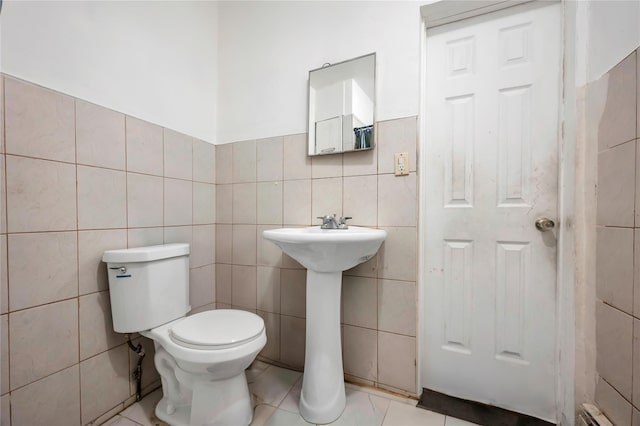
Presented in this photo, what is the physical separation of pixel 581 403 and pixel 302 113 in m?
1.73

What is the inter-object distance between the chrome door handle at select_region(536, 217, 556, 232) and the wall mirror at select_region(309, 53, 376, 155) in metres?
0.79

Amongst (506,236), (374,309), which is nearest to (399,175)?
(506,236)

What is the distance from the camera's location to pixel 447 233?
125 cm

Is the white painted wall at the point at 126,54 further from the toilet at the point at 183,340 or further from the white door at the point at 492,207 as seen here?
the white door at the point at 492,207

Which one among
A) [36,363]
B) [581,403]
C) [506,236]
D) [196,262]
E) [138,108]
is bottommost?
[581,403]

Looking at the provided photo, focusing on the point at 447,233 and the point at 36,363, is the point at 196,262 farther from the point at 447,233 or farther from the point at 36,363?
the point at 447,233

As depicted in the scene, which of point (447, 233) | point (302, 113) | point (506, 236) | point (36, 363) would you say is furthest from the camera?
point (302, 113)

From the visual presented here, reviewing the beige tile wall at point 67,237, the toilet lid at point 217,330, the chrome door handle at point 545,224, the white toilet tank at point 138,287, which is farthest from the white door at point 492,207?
the beige tile wall at point 67,237

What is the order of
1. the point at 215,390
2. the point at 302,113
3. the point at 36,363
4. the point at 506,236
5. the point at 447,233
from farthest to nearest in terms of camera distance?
the point at 302,113 < the point at 447,233 < the point at 506,236 < the point at 215,390 < the point at 36,363

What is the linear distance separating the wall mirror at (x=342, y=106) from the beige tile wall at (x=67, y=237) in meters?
0.82

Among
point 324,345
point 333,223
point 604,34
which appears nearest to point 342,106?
point 333,223

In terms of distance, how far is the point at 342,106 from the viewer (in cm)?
130

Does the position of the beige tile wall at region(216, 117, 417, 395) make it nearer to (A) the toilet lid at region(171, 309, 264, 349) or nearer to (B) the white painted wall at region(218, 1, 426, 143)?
(B) the white painted wall at region(218, 1, 426, 143)

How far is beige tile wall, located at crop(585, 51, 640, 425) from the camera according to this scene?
75cm
